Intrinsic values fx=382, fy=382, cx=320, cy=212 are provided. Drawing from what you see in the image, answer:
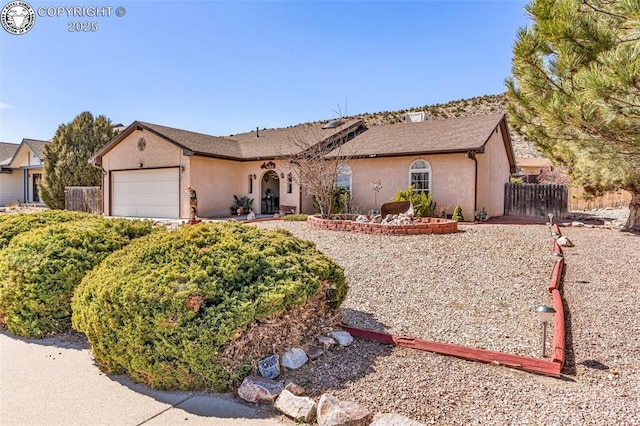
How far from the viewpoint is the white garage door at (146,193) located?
705 inches

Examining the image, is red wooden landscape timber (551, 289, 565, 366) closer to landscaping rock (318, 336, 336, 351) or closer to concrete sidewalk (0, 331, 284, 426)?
landscaping rock (318, 336, 336, 351)

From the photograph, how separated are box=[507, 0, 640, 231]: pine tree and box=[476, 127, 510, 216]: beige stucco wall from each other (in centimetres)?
752

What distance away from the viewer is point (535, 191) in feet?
61.8

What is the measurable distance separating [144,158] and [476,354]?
60.1 feet

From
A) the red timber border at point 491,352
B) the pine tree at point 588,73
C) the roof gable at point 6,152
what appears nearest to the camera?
the red timber border at point 491,352

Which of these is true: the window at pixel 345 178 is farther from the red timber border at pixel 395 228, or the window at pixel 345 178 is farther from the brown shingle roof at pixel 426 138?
the red timber border at pixel 395 228

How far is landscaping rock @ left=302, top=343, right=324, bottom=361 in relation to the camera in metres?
3.81

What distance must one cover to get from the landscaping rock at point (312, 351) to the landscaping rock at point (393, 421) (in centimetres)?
107

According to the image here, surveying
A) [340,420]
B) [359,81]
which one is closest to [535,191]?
[359,81]

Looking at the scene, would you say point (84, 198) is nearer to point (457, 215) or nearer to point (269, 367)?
point (457, 215)

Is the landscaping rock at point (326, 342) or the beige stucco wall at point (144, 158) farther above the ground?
the beige stucco wall at point (144, 158)

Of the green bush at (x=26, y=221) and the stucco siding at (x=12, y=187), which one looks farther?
the stucco siding at (x=12, y=187)

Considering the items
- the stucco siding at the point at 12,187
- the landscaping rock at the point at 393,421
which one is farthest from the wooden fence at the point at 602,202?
the stucco siding at the point at 12,187

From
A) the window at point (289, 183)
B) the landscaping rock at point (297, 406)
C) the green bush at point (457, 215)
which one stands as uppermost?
the window at point (289, 183)
